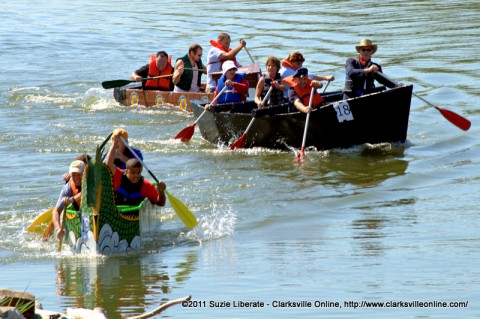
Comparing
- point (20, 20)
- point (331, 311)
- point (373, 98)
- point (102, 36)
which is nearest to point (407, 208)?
point (373, 98)

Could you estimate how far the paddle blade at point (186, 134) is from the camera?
16906 mm

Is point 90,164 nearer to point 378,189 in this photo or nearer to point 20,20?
point 378,189

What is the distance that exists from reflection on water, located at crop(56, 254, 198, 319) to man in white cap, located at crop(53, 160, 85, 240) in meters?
0.37

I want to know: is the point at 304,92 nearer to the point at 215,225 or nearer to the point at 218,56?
the point at 218,56

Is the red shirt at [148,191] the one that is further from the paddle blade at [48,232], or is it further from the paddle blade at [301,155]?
the paddle blade at [301,155]

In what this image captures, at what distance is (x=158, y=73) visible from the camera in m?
20.0

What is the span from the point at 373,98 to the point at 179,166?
3074 millimetres

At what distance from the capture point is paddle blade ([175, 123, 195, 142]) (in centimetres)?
1691

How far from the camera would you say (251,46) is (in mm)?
27781

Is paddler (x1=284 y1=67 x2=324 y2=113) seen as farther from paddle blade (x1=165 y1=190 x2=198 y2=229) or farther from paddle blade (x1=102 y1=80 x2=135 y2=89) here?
paddle blade (x1=102 y1=80 x2=135 y2=89)

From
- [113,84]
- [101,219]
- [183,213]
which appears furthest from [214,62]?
[101,219]

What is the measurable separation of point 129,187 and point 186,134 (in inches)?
248

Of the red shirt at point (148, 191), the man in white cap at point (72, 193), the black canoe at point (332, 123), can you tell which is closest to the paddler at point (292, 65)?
the black canoe at point (332, 123)

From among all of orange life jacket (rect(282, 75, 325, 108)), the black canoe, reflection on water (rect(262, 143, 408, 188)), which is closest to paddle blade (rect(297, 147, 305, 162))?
reflection on water (rect(262, 143, 408, 188))
